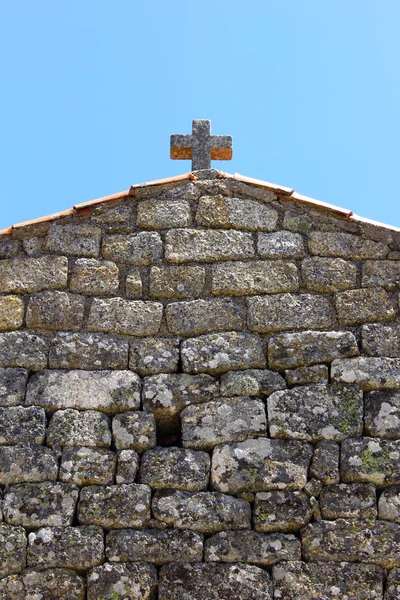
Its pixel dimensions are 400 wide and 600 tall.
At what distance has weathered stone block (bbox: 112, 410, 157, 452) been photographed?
14.4 ft

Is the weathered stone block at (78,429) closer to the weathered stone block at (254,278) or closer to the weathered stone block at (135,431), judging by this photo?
the weathered stone block at (135,431)

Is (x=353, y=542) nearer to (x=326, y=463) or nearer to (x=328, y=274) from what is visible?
(x=326, y=463)

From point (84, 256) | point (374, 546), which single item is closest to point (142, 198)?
point (84, 256)

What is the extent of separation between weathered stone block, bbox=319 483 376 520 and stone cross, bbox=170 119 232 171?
2.33 metres

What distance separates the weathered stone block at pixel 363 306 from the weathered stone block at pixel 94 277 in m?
1.35

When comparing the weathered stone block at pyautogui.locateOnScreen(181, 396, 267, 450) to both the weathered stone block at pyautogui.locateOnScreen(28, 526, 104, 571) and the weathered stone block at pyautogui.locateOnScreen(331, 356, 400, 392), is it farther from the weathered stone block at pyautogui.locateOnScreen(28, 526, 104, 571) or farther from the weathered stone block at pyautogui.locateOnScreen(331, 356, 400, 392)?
the weathered stone block at pyautogui.locateOnScreen(28, 526, 104, 571)

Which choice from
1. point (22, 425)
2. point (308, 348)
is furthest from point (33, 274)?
point (308, 348)

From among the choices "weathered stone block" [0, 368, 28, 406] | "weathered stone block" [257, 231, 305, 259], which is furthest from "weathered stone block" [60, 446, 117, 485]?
"weathered stone block" [257, 231, 305, 259]

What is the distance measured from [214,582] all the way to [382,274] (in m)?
2.04

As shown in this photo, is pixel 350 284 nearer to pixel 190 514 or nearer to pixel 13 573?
pixel 190 514

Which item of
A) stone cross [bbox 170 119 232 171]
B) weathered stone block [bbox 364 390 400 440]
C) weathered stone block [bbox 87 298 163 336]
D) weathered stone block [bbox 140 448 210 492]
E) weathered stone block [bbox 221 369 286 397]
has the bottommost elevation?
weathered stone block [bbox 140 448 210 492]

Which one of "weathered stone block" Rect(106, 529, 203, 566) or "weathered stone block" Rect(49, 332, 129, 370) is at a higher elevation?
"weathered stone block" Rect(49, 332, 129, 370)

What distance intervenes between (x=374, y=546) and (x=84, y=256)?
2.37 m

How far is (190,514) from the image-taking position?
13.8ft
